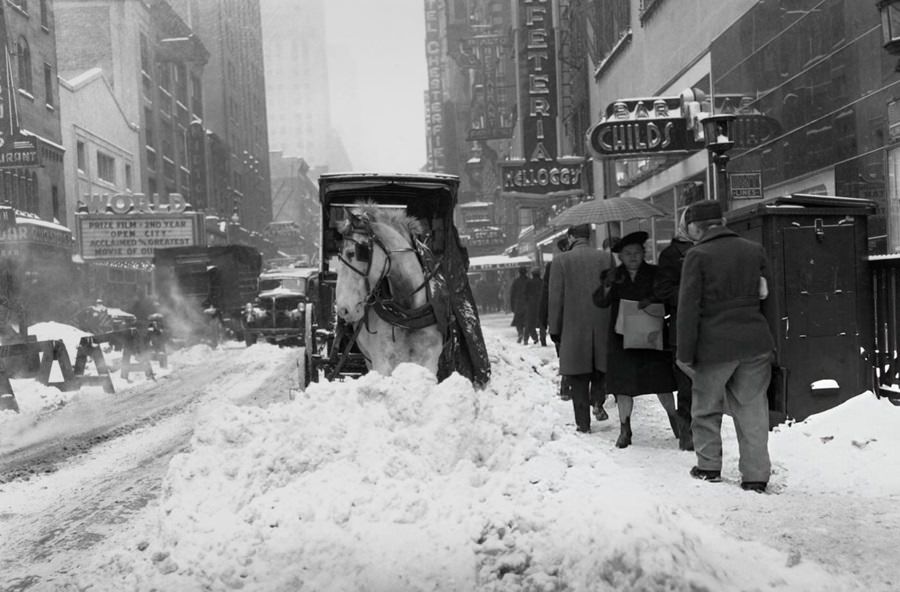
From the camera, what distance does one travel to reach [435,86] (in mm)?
94312

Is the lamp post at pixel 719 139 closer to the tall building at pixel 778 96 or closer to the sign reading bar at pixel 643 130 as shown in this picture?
the tall building at pixel 778 96

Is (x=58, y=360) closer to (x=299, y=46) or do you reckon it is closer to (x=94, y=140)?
(x=299, y=46)

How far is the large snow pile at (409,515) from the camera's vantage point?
447 cm

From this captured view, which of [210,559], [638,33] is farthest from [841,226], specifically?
[638,33]

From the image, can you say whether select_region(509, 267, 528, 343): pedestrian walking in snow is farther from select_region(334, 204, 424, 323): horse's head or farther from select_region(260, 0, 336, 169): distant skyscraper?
select_region(334, 204, 424, 323): horse's head

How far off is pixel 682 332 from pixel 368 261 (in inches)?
155

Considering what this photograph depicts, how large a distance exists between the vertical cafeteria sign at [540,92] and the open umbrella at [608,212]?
46.9ft

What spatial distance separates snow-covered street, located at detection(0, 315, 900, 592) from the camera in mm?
4539

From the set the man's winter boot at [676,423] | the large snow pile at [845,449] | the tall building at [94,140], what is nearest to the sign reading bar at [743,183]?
the large snow pile at [845,449]

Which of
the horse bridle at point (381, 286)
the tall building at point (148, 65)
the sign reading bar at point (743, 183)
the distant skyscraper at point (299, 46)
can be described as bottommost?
the horse bridle at point (381, 286)

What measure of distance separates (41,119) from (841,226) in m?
34.5

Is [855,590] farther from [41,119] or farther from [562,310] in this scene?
[41,119]

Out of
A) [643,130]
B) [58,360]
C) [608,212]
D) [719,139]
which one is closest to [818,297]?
[719,139]

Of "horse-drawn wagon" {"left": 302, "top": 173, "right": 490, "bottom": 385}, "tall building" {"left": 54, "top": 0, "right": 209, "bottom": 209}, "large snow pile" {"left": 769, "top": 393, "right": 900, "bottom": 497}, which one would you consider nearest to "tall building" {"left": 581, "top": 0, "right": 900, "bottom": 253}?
"large snow pile" {"left": 769, "top": 393, "right": 900, "bottom": 497}
